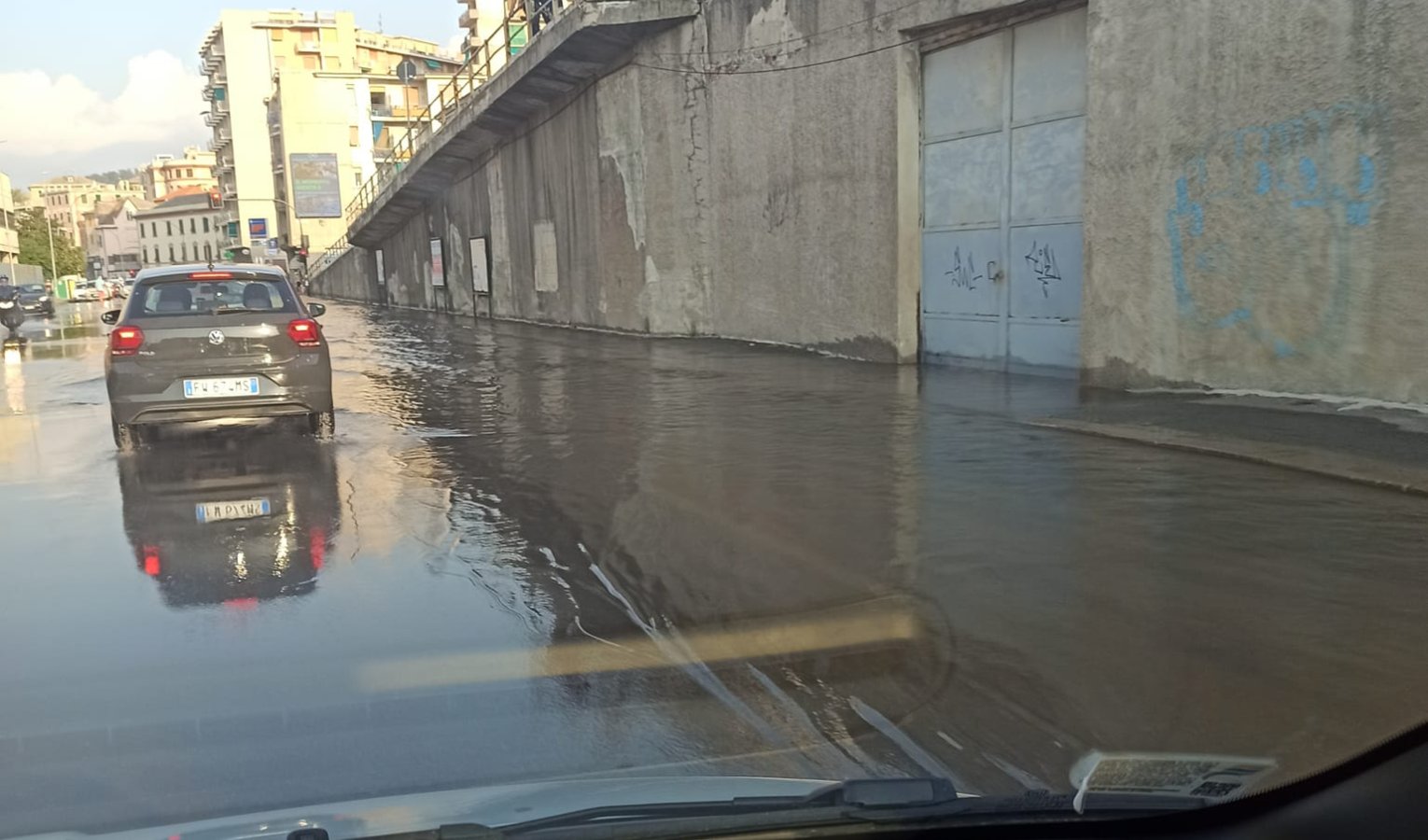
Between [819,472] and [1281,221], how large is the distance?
483 cm

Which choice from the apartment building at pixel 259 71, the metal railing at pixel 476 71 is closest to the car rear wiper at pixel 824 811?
the metal railing at pixel 476 71

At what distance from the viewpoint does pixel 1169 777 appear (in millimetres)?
2613

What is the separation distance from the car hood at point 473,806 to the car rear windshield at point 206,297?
8187 mm

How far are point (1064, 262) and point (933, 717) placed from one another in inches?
393

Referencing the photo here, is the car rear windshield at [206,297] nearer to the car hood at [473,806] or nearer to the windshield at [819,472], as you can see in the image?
the windshield at [819,472]

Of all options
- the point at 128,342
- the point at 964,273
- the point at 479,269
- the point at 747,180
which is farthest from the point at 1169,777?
the point at 479,269

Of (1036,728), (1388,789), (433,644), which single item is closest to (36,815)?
(433,644)

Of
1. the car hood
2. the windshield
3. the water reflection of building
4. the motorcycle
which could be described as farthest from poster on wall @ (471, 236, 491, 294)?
the car hood

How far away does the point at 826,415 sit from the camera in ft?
36.9

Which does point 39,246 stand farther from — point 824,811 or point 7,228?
point 824,811

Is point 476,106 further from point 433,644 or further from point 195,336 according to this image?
point 433,644

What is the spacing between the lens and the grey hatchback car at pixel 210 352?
32.1ft

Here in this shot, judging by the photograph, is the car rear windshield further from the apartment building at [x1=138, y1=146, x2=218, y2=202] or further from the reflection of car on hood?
the apartment building at [x1=138, y1=146, x2=218, y2=202]

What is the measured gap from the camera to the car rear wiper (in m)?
2.36
